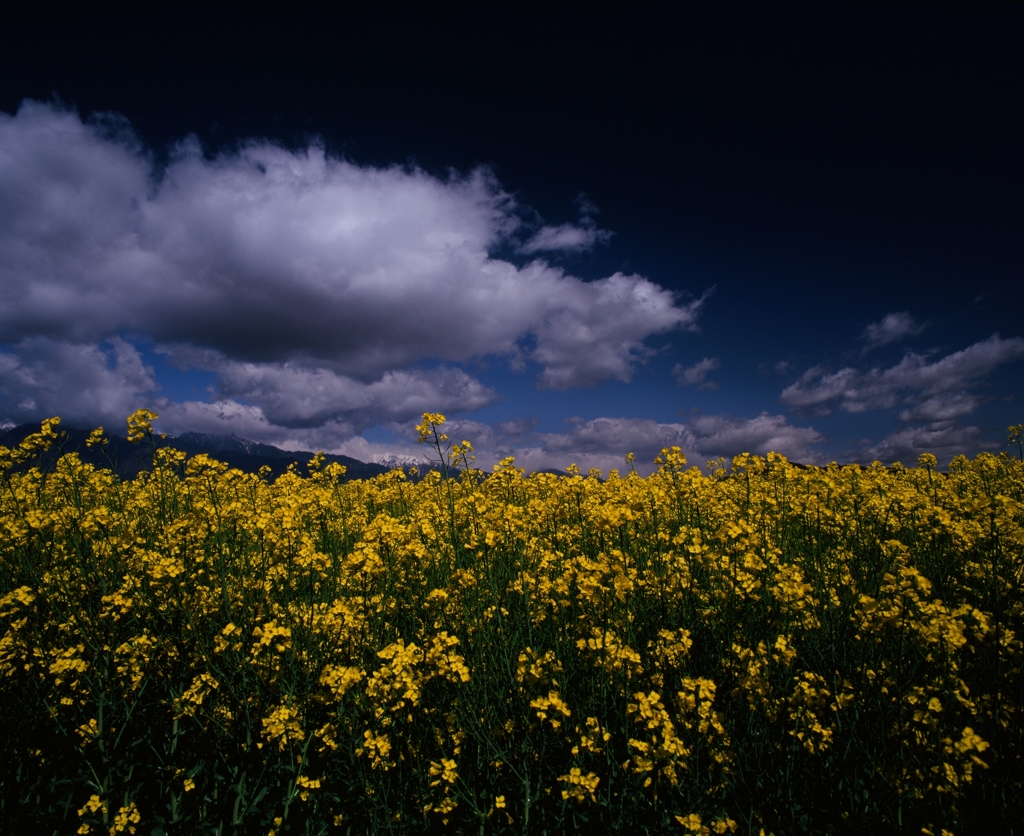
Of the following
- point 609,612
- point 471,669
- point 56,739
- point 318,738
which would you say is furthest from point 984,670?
point 56,739

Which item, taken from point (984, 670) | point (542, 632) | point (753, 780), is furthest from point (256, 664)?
point (984, 670)

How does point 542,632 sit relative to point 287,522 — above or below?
below

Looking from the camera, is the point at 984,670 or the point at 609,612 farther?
the point at 609,612

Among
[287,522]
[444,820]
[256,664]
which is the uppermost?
[287,522]

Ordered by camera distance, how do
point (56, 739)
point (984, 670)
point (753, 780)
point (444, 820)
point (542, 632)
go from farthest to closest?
point (542, 632), point (984, 670), point (56, 739), point (753, 780), point (444, 820)

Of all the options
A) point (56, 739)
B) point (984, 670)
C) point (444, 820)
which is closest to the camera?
point (444, 820)

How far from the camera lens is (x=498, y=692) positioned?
3.33 m

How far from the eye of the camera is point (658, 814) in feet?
8.82

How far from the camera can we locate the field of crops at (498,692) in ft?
8.77

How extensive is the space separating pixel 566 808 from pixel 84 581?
520 centimetres

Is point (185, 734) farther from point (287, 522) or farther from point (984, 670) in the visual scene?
point (984, 670)

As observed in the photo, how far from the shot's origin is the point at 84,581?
447cm

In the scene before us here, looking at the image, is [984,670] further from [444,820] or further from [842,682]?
[444,820]

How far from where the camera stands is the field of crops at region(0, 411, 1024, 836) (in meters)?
2.67
